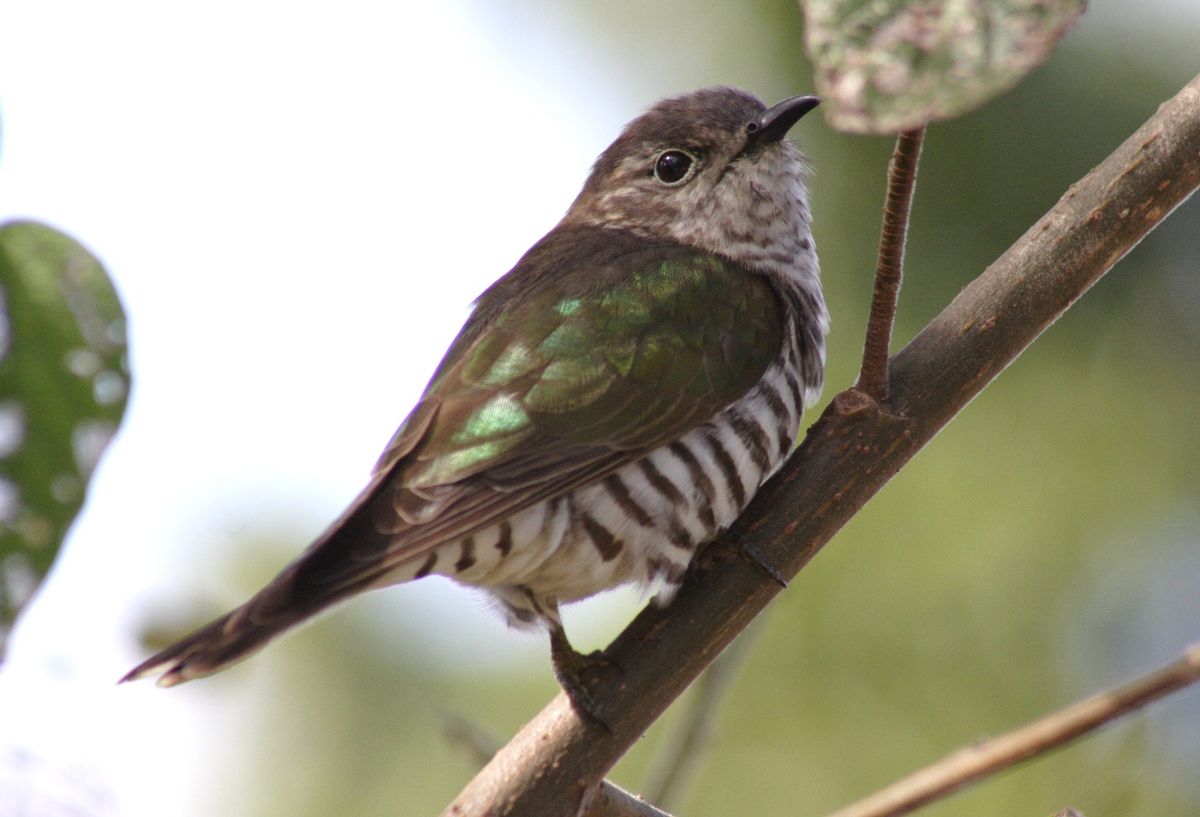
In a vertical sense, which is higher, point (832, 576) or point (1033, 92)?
point (1033, 92)

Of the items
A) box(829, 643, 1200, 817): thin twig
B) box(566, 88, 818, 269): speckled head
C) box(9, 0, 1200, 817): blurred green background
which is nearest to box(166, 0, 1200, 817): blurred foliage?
box(9, 0, 1200, 817): blurred green background

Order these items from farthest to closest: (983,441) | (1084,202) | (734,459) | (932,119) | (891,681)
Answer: (983,441) < (891,681) < (734,459) < (1084,202) < (932,119)

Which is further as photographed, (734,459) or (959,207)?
(959,207)

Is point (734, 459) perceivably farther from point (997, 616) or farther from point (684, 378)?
point (997, 616)

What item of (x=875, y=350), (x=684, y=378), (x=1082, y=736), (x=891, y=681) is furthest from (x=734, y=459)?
(x=891, y=681)

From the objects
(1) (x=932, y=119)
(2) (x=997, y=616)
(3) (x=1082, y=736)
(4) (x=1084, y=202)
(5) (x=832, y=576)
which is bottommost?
(2) (x=997, y=616)

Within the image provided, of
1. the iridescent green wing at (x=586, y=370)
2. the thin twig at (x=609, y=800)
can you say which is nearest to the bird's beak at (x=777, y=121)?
→ the iridescent green wing at (x=586, y=370)

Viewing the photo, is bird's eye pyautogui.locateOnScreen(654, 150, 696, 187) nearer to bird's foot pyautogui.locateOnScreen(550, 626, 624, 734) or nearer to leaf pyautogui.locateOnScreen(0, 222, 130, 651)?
bird's foot pyautogui.locateOnScreen(550, 626, 624, 734)

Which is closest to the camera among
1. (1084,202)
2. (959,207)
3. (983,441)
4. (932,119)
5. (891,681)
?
(932,119)
